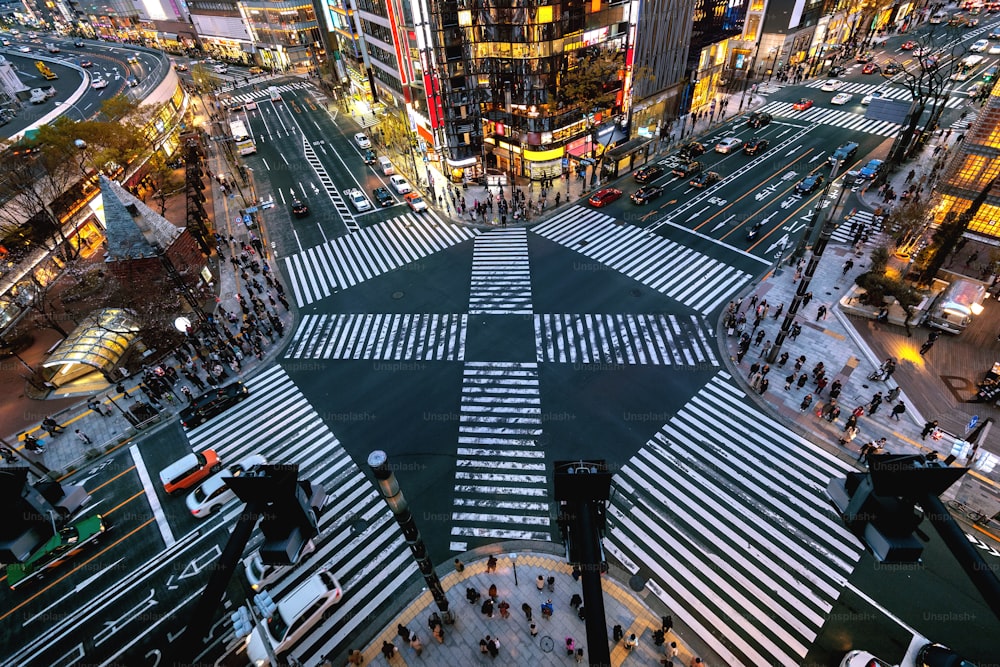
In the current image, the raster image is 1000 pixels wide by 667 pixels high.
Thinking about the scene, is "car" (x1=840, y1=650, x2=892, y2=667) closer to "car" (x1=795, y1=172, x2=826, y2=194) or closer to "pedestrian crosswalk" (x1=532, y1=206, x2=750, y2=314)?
"pedestrian crosswalk" (x1=532, y1=206, x2=750, y2=314)

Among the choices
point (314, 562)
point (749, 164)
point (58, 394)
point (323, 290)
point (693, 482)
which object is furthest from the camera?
point (749, 164)

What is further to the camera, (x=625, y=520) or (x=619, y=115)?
(x=619, y=115)

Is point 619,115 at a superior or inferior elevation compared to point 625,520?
superior

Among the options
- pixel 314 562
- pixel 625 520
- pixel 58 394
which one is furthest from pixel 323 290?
pixel 625 520

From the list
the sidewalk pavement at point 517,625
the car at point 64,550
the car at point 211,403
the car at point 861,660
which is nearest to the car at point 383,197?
the car at point 211,403

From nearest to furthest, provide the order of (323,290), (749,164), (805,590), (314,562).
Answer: (805,590) < (314,562) < (323,290) < (749,164)

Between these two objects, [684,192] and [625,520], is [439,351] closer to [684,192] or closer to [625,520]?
[625,520]

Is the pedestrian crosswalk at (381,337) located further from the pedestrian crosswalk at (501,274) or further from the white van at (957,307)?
the white van at (957,307)
